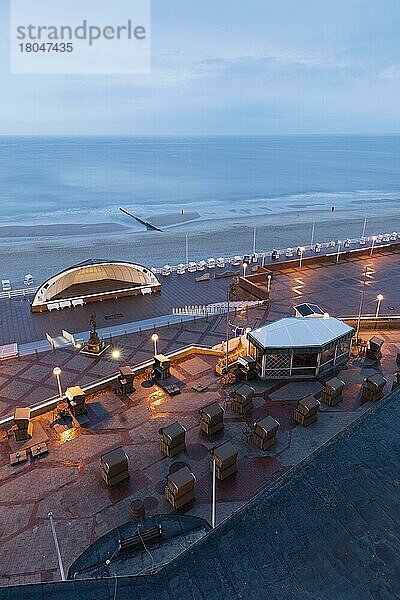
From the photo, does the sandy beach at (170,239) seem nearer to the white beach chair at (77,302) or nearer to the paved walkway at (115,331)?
the white beach chair at (77,302)

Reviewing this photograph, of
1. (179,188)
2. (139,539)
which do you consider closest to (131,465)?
(139,539)

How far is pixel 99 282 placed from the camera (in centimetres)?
3562

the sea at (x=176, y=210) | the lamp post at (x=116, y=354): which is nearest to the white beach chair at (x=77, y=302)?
the lamp post at (x=116, y=354)

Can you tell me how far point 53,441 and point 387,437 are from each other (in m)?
13.9

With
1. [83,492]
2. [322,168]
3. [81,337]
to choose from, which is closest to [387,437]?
[83,492]

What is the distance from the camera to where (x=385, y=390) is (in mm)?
21328

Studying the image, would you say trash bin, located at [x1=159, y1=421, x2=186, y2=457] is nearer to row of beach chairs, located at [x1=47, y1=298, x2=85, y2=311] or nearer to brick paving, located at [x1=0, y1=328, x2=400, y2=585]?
brick paving, located at [x1=0, y1=328, x2=400, y2=585]

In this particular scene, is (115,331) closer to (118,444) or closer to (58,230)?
(118,444)

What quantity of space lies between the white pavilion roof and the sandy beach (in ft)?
104

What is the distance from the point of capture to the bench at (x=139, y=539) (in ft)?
41.4

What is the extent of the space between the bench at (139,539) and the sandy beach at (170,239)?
3743 cm

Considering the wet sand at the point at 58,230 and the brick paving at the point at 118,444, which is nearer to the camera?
the brick paving at the point at 118,444

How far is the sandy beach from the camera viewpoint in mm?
56000

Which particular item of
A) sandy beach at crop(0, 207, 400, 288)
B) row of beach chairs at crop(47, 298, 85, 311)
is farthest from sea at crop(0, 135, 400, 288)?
row of beach chairs at crop(47, 298, 85, 311)
